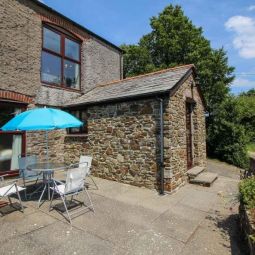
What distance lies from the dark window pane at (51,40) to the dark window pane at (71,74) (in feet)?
2.64

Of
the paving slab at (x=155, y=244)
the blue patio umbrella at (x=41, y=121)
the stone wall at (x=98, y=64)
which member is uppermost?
the stone wall at (x=98, y=64)

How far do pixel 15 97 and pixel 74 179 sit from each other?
5124 mm

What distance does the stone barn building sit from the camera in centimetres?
700

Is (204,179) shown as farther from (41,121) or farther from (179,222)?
(41,121)

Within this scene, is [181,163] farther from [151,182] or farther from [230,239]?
[230,239]

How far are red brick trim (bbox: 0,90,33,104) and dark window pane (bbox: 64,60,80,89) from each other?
7.77 ft

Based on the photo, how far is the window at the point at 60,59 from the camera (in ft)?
31.8

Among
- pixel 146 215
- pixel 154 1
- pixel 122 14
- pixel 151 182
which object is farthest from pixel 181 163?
pixel 122 14

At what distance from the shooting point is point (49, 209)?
16.8 ft

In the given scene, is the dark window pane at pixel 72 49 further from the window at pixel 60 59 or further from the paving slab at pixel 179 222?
the paving slab at pixel 179 222

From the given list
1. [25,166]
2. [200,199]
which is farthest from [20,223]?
[200,199]

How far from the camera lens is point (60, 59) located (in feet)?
33.9

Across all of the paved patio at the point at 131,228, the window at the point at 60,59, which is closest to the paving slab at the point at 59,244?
the paved patio at the point at 131,228

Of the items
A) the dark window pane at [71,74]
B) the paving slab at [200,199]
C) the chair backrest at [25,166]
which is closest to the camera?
the paving slab at [200,199]
